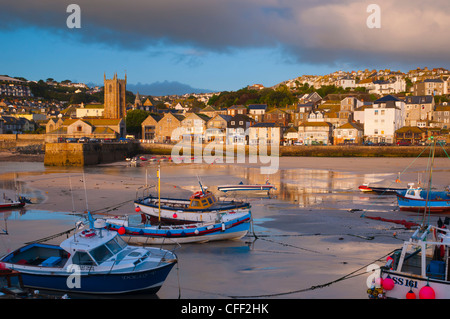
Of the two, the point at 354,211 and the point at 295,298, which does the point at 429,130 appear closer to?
the point at 354,211

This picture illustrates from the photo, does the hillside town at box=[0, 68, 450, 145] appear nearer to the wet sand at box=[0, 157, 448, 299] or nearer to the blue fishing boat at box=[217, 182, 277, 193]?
the wet sand at box=[0, 157, 448, 299]

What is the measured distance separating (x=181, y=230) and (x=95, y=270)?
4891 mm

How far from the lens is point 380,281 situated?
8.93 metres

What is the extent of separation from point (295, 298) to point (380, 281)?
208 centimetres

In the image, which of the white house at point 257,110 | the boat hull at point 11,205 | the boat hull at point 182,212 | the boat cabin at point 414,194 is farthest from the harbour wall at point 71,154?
the white house at point 257,110

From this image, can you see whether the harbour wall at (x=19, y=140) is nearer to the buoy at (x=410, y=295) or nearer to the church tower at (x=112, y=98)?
the church tower at (x=112, y=98)

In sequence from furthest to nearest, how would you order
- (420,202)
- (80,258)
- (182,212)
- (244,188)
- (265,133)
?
(265,133) < (244,188) < (420,202) < (182,212) < (80,258)

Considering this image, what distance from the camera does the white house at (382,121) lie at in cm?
6850

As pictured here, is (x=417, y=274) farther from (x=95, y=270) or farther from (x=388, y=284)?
(x=95, y=270)

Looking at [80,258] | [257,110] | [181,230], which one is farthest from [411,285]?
[257,110]

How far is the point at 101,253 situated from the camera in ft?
34.2

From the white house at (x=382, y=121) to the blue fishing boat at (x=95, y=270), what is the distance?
6391 cm

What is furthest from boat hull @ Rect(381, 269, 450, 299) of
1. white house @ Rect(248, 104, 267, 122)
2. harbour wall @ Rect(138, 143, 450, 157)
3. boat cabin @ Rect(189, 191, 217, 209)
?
white house @ Rect(248, 104, 267, 122)
